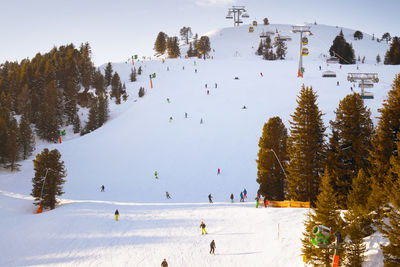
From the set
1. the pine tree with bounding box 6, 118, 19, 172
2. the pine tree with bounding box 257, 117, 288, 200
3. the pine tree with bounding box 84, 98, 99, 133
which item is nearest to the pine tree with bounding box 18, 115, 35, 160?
the pine tree with bounding box 6, 118, 19, 172

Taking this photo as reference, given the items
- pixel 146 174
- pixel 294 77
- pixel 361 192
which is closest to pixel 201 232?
pixel 361 192

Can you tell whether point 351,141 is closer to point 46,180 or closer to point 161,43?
point 46,180

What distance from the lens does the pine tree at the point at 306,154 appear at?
23516 millimetres

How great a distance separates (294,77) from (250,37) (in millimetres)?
107885

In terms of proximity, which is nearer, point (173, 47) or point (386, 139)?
point (386, 139)

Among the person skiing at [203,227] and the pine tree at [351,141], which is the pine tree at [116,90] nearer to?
the person skiing at [203,227]

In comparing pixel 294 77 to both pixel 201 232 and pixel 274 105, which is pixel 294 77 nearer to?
pixel 274 105

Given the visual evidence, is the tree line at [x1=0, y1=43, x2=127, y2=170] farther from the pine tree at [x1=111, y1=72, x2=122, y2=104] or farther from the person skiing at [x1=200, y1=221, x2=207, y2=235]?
the person skiing at [x1=200, y1=221, x2=207, y2=235]

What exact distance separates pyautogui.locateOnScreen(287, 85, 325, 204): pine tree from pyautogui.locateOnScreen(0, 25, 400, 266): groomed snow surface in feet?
8.82

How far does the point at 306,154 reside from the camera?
2372 cm

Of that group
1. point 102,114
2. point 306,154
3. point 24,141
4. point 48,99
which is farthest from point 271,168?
point 48,99

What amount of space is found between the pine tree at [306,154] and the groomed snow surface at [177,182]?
269cm

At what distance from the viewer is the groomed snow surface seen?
66.6 feet

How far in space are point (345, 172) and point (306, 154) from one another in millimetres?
3403
